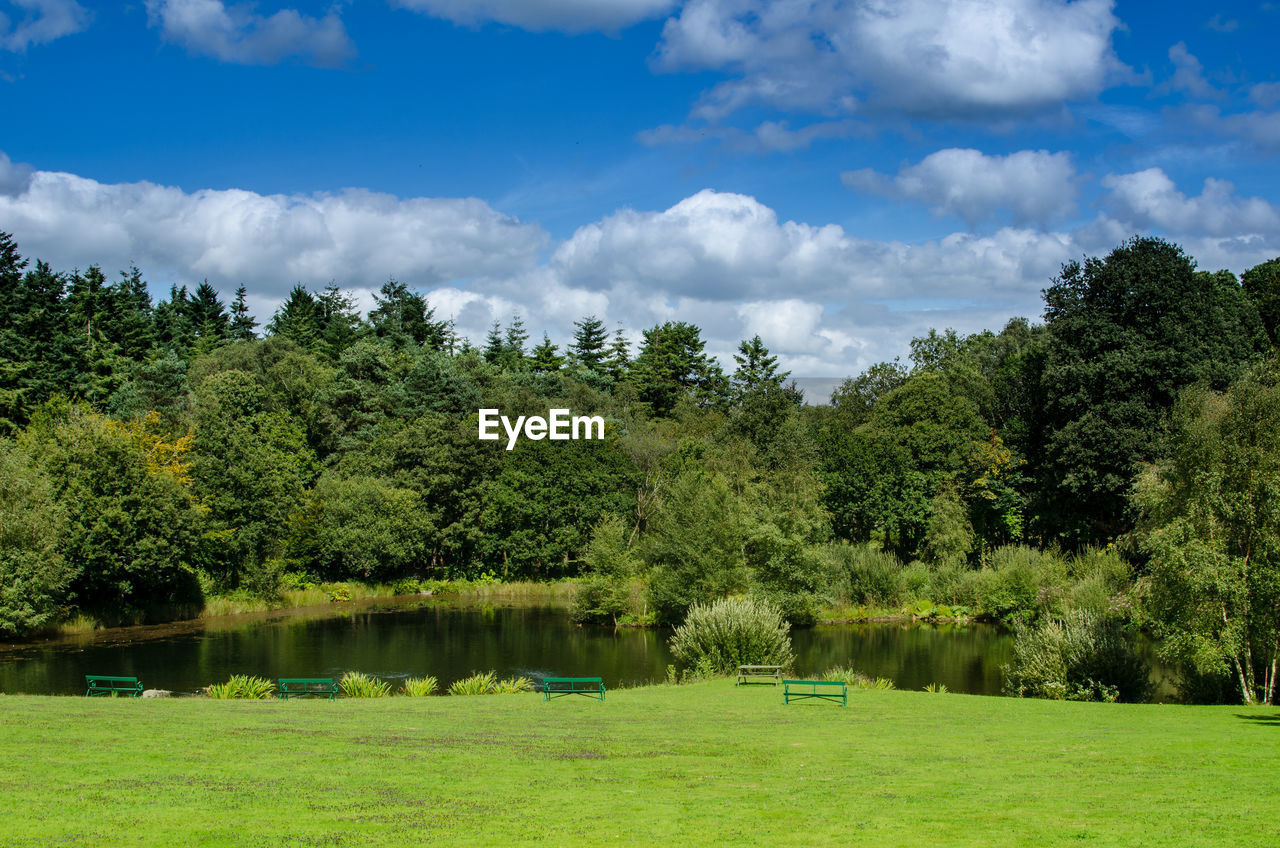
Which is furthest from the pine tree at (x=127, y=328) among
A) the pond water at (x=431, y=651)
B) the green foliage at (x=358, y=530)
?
the pond water at (x=431, y=651)

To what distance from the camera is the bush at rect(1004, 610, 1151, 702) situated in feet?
82.9

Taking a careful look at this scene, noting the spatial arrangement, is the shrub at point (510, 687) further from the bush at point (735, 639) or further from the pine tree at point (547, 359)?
the pine tree at point (547, 359)

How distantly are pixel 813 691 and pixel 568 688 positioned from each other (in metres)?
8.13

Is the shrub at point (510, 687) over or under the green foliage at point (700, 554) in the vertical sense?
under

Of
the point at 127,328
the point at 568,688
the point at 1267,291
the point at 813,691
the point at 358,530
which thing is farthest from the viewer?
the point at 127,328

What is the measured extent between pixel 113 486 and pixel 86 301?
42912mm

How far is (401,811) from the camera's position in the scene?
11.0 m

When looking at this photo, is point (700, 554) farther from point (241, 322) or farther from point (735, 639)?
point (241, 322)

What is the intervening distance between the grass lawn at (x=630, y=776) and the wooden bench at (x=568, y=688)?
275 cm

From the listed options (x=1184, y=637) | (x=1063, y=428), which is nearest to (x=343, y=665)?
(x=1184, y=637)

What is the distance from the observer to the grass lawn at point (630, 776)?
Result: 10.2 metres

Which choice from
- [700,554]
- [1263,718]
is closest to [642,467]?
[700,554]

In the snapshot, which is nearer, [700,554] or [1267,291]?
[700,554]

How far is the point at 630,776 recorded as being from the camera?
44.8ft
